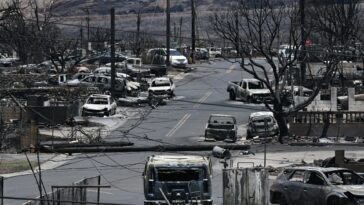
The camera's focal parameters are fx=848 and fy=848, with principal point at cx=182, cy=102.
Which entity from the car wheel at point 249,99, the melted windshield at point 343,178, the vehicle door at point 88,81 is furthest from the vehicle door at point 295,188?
the vehicle door at point 88,81

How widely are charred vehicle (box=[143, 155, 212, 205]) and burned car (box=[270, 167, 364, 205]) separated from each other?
2.44 m

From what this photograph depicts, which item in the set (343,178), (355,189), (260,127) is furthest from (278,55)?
(355,189)

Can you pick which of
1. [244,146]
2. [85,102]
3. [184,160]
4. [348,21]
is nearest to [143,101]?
[85,102]

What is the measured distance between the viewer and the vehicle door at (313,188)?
23.5m

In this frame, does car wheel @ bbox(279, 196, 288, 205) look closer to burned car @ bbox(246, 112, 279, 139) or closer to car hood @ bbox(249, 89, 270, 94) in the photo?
burned car @ bbox(246, 112, 279, 139)

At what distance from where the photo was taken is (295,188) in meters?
24.5

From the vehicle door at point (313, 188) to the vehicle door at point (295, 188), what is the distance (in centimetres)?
16

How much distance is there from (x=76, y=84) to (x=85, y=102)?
9.75 meters

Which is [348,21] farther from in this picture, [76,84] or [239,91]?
[76,84]

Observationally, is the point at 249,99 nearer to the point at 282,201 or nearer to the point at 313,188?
the point at 282,201

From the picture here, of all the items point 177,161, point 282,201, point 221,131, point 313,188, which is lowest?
point 221,131

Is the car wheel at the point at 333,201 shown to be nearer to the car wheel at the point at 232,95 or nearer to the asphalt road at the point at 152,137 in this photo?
the asphalt road at the point at 152,137

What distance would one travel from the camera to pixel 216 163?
40.8 meters

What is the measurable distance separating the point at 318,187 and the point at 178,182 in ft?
12.9
